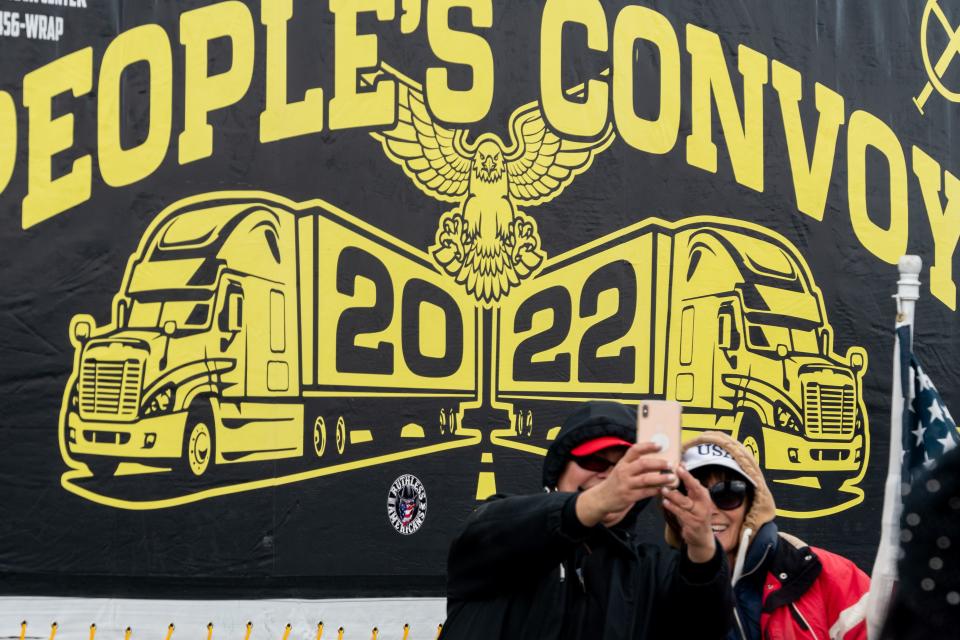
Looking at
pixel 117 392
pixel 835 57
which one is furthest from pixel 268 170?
pixel 835 57

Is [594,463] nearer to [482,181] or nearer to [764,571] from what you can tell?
Result: [764,571]

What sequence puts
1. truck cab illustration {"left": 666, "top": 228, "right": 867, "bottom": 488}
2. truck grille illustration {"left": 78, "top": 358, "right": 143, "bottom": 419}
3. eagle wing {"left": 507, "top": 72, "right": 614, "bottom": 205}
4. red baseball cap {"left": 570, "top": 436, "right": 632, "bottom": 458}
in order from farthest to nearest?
truck cab illustration {"left": 666, "top": 228, "right": 867, "bottom": 488} < eagle wing {"left": 507, "top": 72, "right": 614, "bottom": 205} < truck grille illustration {"left": 78, "top": 358, "right": 143, "bottom": 419} < red baseball cap {"left": 570, "top": 436, "right": 632, "bottom": 458}

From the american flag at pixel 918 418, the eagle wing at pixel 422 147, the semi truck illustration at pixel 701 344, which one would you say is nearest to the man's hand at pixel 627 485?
the american flag at pixel 918 418

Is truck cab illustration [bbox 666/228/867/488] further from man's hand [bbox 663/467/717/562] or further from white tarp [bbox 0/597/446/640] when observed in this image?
man's hand [bbox 663/467/717/562]

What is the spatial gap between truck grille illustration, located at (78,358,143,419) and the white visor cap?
79.0 inches

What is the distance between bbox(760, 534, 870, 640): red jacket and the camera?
99.1 inches

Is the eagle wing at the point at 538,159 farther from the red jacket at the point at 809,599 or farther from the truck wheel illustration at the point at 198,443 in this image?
the red jacket at the point at 809,599

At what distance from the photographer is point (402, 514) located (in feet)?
13.4

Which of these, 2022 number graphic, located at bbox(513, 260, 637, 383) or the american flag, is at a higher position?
2022 number graphic, located at bbox(513, 260, 637, 383)

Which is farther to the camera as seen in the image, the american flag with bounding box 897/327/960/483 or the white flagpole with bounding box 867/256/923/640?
the american flag with bounding box 897/327/960/483

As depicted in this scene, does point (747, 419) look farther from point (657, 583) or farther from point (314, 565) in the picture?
point (657, 583)

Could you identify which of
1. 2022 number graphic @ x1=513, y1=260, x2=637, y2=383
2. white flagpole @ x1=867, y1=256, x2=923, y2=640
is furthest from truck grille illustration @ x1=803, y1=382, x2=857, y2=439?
white flagpole @ x1=867, y1=256, x2=923, y2=640

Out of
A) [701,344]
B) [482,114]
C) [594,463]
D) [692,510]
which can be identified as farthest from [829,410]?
[692,510]

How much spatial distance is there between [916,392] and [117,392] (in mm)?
2622
